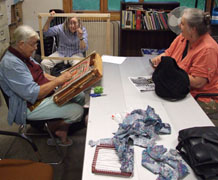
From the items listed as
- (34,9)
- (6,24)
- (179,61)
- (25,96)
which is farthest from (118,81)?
(34,9)

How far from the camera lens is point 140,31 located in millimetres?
4172

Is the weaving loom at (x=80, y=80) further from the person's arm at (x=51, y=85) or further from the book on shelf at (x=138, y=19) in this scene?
the book on shelf at (x=138, y=19)

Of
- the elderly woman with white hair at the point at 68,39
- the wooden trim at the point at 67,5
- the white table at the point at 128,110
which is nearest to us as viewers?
the white table at the point at 128,110

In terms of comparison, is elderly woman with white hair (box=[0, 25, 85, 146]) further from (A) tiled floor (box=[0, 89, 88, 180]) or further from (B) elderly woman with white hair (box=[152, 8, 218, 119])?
(B) elderly woman with white hair (box=[152, 8, 218, 119])

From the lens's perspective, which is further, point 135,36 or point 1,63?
point 135,36

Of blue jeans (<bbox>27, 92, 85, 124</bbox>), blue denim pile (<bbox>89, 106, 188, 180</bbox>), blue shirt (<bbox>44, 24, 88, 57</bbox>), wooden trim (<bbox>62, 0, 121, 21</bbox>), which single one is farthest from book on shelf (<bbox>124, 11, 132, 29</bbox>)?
blue denim pile (<bbox>89, 106, 188, 180</bbox>)

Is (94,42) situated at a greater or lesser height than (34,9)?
lesser

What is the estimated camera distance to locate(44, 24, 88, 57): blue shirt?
3.06 m

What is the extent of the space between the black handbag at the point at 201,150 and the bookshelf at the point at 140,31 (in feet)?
9.48

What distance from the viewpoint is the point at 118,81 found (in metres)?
2.05

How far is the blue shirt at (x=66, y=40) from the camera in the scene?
10.0 feet

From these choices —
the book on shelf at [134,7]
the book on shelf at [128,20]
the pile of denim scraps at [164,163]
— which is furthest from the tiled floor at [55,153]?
the book on shelf at [134,7]

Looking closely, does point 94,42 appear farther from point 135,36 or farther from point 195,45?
point 195,45

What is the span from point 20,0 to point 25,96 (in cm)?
275
